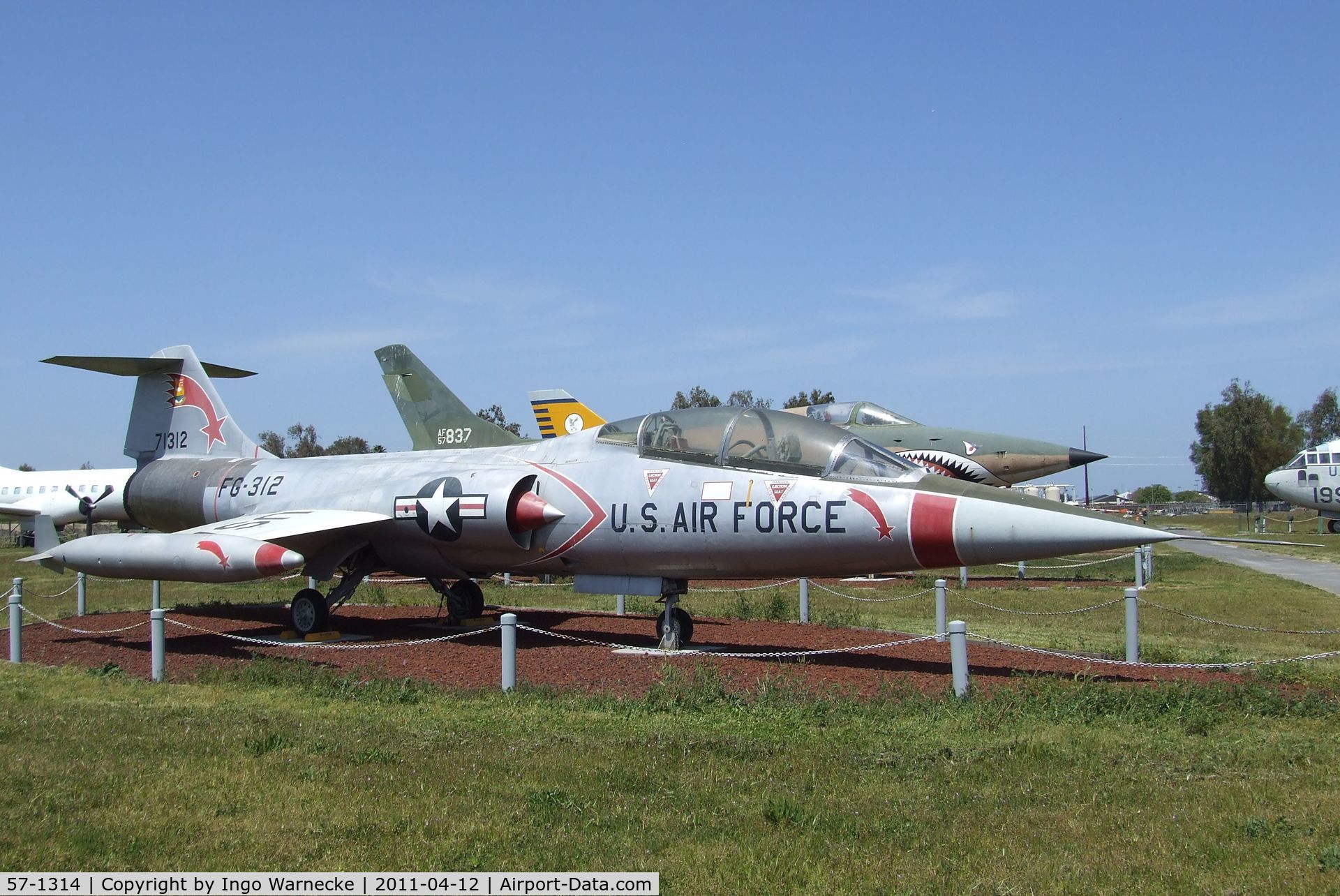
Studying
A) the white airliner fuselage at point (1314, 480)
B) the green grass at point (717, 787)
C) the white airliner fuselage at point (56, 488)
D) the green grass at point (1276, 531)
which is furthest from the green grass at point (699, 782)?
the white airliner fuselage at point (1314, 480)

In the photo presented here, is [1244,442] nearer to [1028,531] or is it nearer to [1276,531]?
[1276,531]

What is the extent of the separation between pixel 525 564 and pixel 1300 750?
785 cm

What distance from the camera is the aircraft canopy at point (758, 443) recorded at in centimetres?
1041

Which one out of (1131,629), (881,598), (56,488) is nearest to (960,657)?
Answer: (1131,629)

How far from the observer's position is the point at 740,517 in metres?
10.7

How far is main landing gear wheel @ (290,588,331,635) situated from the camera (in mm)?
13438

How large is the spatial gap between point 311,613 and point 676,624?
4.70 meters

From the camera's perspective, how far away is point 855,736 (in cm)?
750

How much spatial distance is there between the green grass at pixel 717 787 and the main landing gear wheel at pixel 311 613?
420 cm

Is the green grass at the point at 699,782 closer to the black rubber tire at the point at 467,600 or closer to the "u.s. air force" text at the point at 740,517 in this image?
the "u.s. air force" text at the point at 740,517

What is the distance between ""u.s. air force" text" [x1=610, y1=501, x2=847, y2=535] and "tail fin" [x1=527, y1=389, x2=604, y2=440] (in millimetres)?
18223

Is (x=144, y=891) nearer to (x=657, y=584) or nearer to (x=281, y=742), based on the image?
(x=281, y=742)

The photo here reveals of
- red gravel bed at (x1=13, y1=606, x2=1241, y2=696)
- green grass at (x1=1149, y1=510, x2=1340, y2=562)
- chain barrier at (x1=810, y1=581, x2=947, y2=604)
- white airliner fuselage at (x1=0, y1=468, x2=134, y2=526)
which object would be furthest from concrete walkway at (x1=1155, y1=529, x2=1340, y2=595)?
white airliner fuselage at (x1=0, y1=468, x2=134, y2=526)
